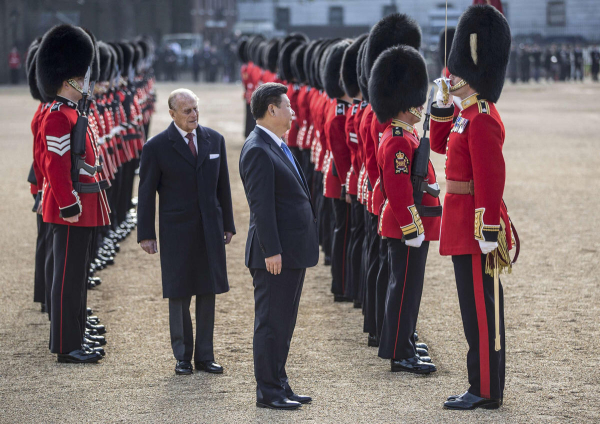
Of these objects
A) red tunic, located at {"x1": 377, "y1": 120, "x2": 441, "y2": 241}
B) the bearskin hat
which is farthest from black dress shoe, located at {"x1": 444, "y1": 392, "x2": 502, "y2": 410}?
the bearskin hat

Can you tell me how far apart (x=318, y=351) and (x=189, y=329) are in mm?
664

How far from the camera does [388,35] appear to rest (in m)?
5.01

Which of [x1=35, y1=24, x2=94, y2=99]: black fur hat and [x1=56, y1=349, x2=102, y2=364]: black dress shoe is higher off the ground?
[x1=35, y1=24, x2=94, y2=99]: black fur hat

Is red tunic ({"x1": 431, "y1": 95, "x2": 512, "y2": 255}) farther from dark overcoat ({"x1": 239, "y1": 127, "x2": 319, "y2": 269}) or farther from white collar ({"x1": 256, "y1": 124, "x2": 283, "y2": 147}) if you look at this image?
white collar ({"x1": 256, "y1": 124, "x2": 283, "y2": 147})

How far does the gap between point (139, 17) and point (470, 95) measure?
3536 centimetres

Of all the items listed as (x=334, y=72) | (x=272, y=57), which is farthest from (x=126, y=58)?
(x=334, y=72)

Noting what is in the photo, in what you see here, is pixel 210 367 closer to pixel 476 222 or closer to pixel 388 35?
pixel 476 222

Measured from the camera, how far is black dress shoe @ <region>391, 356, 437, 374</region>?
4282 mm

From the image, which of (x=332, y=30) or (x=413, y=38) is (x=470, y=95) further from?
(x=332, y=30)

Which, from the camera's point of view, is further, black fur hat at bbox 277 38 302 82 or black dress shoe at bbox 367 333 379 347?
black fur hat at bbox 277 38 302 82

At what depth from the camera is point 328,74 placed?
6141 millimetres

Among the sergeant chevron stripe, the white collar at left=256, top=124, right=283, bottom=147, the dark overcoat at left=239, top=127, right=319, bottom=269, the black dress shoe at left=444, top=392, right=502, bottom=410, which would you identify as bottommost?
the black dress shoe at left=444, top=392, right=502, bottom=410

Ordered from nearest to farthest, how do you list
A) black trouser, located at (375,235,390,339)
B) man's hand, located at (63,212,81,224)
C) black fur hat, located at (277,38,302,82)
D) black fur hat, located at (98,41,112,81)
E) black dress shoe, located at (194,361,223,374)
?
black dress shoe, located at (194,361,223,374) → man's hand, located at (63,212,81,224) → black trouser, located at (375,235,390,339) → black fur hat, located at (98,41,112,81) → black fur hat, located at (277,38,302,82)

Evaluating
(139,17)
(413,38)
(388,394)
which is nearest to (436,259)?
(413,38)
